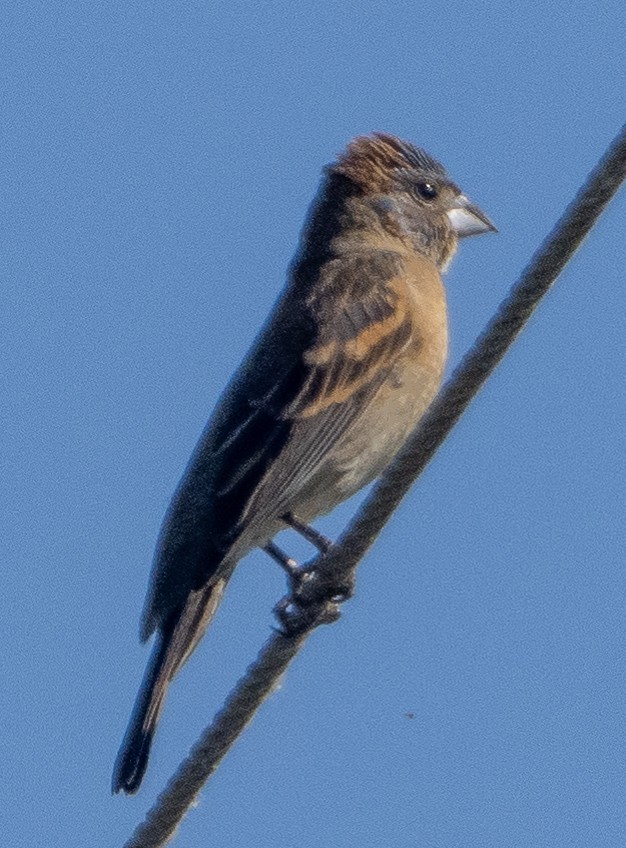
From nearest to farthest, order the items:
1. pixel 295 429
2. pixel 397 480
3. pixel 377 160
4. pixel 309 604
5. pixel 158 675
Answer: pixel 397 480
pixel 309 604
pixel 158 675
pixel 295 429
pixel 377 160

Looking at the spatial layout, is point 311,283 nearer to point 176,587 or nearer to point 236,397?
point 236,397

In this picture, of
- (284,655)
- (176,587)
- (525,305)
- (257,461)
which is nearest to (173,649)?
(176,587)

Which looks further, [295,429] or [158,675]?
[295,429]

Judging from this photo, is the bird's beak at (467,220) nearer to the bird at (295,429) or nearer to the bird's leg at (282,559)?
the bird at (295,429)

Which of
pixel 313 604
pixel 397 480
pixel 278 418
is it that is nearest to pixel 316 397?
pixel 278 418

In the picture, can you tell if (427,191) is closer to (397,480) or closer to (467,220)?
(467,220)

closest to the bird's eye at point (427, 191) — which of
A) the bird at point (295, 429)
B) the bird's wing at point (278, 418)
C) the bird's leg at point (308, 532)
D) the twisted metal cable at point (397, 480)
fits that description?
the bird at point (295, 429)
